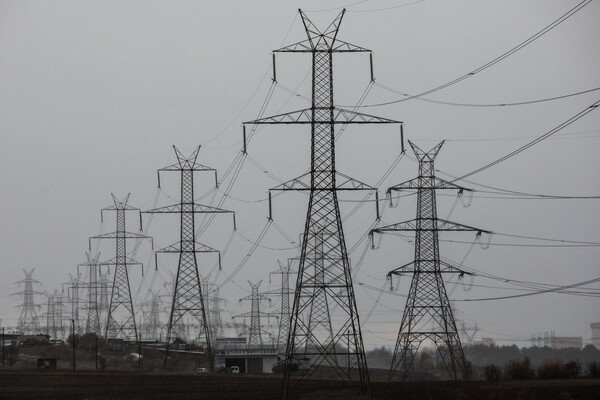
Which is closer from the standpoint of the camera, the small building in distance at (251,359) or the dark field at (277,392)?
the dark field at (277,392)

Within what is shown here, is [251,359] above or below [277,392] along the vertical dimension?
above

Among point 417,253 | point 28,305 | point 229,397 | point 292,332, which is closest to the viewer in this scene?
point 292,332

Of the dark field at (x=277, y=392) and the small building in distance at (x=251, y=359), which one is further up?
the small building in distance at (x=251, y=359)

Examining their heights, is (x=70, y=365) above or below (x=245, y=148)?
below

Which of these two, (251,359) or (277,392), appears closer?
(277,392)

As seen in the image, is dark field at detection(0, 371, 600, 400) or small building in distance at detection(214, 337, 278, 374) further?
small building in distance at detection(214, 337, 278, 374)

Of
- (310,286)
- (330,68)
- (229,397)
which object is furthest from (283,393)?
(330,68)

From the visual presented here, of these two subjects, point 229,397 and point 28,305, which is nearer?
point 229,397

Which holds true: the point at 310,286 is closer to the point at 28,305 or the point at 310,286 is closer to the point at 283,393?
the point at 283,393

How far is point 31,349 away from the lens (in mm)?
156375

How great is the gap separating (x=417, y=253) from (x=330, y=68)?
25882 millimetres

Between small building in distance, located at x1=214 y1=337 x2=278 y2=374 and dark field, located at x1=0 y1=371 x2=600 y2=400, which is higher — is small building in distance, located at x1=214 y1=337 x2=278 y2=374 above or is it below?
above

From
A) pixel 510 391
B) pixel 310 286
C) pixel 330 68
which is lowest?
pixel 510 391

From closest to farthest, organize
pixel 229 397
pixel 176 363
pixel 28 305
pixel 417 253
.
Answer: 1. pixel 229 397
2. pixel 417 253
3. pixel 176 363
4. pixel 28 305
